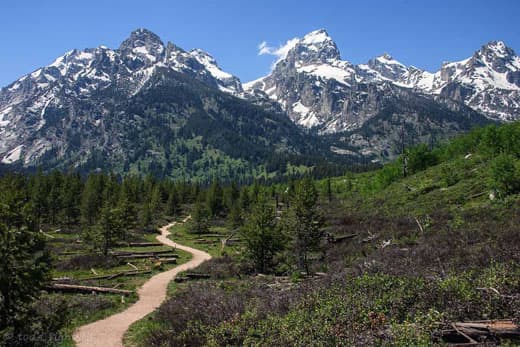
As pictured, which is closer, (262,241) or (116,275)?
(116,275)

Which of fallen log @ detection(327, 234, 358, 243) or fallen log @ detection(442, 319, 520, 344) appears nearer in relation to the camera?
fallen log @ detection(442, 319, 520, 344)

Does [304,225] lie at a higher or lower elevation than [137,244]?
higher

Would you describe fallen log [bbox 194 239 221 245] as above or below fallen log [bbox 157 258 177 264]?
below

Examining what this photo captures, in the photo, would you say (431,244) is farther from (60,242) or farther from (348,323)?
(60,242)

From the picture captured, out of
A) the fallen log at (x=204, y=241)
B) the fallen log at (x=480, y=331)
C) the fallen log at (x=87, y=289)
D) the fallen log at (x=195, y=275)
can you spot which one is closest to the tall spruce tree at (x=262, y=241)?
the fallen log at (x=195, y=275)

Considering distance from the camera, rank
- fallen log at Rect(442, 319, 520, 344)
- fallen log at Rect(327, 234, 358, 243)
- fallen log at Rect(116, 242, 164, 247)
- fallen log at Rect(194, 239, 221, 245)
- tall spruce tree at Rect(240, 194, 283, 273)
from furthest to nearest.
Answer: fallen log at Rect(194, 239, 221, 245) → fallen log at Rect(116, 242, 164, 247) → fallen log at Rect(327, 234, 358, 243) → tall spruce tree at Rect(240, 194, 283, 273) → fallen log at Rect(442, 319, 520, 344)

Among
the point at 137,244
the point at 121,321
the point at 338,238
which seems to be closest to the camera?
the point at 121,321

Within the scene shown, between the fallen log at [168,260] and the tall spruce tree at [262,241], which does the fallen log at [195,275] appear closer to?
the tall spruce tree at [262,241]

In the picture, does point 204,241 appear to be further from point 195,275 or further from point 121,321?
point 121,321

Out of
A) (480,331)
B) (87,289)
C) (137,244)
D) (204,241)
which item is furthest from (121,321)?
(204,241)

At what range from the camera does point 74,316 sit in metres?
20.0

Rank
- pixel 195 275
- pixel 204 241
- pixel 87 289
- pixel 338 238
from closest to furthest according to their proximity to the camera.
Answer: pixel 87 289
pixel 195 275
pixel 338 238
pixel 204 241

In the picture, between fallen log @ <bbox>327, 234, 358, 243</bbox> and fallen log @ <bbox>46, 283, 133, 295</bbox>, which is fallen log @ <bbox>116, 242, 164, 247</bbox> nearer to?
fallen log @ <bbox>46, 283, 133, 295</bbox>

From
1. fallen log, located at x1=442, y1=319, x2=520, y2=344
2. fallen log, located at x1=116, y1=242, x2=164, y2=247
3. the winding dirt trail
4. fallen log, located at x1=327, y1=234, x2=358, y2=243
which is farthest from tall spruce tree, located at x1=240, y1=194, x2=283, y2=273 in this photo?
fallen log, located at x1=116, y1=242, x2=164, y2=247
